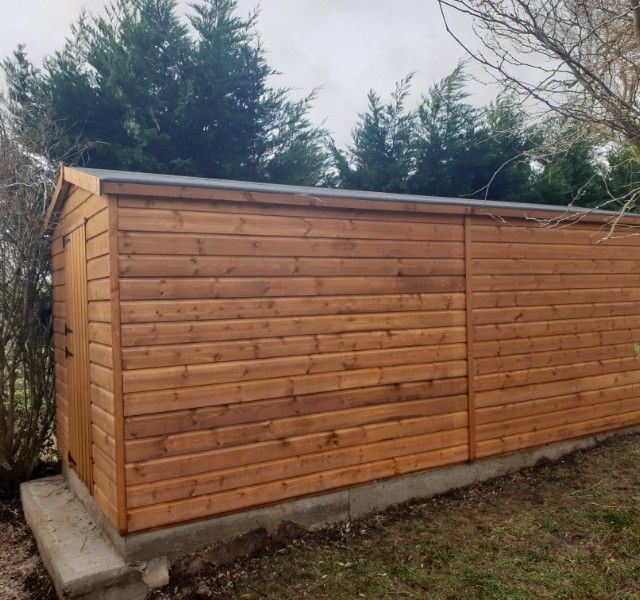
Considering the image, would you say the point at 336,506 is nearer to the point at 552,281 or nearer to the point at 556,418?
the point at 556,418

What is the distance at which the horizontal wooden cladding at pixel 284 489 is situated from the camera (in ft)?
10.6

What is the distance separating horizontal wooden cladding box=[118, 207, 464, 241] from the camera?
324 centimetres

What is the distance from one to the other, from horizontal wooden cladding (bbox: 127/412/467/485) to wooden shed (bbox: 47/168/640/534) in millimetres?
11

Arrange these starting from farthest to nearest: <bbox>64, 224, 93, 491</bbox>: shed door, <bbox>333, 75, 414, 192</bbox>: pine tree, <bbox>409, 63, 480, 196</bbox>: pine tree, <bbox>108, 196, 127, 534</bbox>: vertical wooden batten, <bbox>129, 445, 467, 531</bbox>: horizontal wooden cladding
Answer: <bbox>333, 75, 414, 192</bbox>: pine tree
<bbox>409, 63, 480, 196</bbox>: pine tree
<bbox>64, 224, 93, 491</bbox>: shed door
<bbox>129, 445, 467, 531</bbox>: horizontal wooden cladding
<bbox>108, 196, 127, 534</bbox>: vertical wooden batten

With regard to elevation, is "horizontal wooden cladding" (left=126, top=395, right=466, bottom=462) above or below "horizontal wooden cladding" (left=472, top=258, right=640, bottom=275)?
below

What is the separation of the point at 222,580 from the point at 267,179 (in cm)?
613

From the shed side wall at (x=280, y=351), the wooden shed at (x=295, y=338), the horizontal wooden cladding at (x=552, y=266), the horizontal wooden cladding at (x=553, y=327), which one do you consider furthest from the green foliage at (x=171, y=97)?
the horizontal wooden cladding at (x=553, y=327)

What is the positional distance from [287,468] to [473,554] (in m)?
1.30

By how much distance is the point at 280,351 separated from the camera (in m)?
3.66

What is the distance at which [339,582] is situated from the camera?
3213mm

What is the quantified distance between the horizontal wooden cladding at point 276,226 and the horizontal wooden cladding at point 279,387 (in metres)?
0.97

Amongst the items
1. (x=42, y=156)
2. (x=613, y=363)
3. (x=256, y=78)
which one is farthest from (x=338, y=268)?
(x=256, y=78)

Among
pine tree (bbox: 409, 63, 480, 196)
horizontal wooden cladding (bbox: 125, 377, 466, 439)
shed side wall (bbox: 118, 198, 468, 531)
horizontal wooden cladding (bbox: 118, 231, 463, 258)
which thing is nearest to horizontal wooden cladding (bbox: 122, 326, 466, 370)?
shed side wall (bbox: 118, 198, 468, 531)

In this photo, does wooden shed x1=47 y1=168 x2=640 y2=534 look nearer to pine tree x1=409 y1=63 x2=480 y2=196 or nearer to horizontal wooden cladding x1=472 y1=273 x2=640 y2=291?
horizontal wooden cladding x1=472 y1=273 x2=640 y2=291
